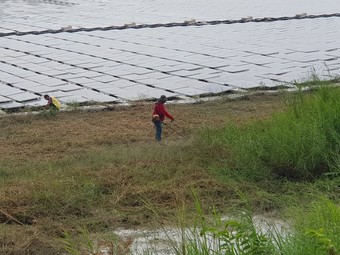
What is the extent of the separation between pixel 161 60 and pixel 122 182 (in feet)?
21.6

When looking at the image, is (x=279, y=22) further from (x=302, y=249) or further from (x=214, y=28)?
(x=302, y=249)

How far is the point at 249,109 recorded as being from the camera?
9.23 m

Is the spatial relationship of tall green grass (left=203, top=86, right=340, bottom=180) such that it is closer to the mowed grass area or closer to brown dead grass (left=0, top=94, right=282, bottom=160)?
the mowed grass area

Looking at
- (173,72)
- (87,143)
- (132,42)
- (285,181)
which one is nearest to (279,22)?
(132,42)

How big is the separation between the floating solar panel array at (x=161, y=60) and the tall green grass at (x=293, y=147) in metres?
3.58

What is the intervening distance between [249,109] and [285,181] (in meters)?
3.28

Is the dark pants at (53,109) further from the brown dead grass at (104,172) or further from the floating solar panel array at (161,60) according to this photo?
the floating solar panel array at (161,60)

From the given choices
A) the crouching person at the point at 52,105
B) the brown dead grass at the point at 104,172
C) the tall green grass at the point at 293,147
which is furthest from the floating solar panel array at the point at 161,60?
the tall green grass at the point at 293,147

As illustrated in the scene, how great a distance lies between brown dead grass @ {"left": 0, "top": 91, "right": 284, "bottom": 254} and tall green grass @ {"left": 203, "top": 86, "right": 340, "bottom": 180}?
39 cm

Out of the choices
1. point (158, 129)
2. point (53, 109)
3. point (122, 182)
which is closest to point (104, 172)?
point (122, 182)

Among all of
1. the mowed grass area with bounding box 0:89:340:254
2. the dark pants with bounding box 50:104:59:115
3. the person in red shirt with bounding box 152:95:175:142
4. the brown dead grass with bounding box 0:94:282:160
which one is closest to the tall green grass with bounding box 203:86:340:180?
the mowed grass area with bounding box 0:89:340:254

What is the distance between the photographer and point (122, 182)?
5.98 metres

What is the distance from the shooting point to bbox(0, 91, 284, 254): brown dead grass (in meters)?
5.27

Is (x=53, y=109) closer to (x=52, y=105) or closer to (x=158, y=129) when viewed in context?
(x=52, y=105)
